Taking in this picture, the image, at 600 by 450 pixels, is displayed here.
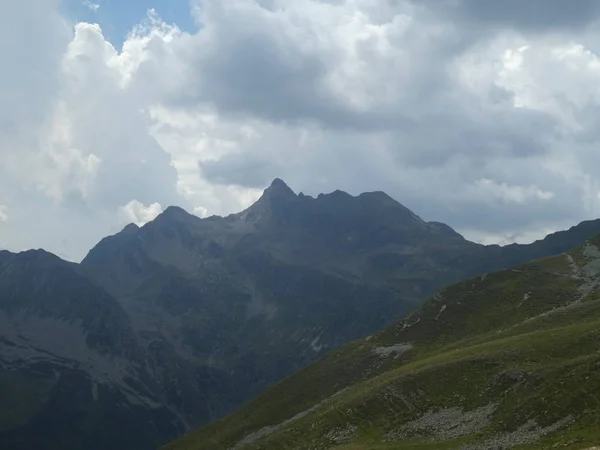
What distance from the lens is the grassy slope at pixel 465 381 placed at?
95.4 metres

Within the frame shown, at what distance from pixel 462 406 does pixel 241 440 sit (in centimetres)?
6394

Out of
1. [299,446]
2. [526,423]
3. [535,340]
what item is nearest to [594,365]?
[526,423]

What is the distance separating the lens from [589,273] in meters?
190

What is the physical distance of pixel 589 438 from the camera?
7950cm

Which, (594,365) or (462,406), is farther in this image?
(462,406)

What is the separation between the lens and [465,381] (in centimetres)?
12056

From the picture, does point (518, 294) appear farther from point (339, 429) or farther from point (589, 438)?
point (589, 438)

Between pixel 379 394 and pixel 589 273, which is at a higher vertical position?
pixel 589 273

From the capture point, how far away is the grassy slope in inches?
3755

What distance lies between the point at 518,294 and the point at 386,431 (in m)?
80.2

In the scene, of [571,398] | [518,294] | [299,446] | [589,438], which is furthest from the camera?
[518,294]

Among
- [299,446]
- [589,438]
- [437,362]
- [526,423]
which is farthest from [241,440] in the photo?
[589,438]

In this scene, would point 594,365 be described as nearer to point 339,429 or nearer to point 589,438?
point 589,438

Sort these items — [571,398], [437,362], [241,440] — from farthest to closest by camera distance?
1. [241,440]
2. [437,362]
3. [571,398]
